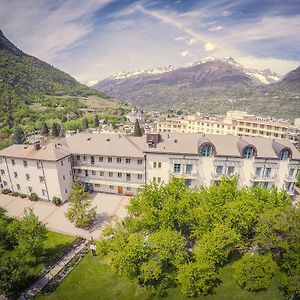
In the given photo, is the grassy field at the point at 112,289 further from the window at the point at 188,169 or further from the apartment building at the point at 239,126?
the apartment building at the point at 239,126

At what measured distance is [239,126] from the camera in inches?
5202

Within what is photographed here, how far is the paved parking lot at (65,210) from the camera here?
46.1 m

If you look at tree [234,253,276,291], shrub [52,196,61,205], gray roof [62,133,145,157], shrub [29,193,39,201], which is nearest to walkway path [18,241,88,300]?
shrub [52,196,61,205]

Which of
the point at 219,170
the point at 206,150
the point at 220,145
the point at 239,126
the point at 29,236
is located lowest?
the point at 239,126

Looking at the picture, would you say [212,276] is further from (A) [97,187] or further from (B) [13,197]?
(B) [13,197]

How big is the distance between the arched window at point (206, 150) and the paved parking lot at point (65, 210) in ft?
67.1

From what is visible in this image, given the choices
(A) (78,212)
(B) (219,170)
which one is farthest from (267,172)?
(A) (78,212)

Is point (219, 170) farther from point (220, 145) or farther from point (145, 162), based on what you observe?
point (145, 162)

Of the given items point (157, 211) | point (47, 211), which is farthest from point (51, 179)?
point (157, 211)

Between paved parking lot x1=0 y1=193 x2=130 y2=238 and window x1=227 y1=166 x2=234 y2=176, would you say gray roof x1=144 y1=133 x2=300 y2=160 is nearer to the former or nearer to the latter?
window x1=227 y1=166 x2=234 y2=176

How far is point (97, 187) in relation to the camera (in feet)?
196

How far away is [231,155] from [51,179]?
39.2 meters

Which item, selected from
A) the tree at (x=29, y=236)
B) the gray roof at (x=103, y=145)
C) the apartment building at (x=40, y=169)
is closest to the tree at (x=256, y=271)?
the tree at (x=29, y=236)

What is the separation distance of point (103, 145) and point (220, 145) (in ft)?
87.9
